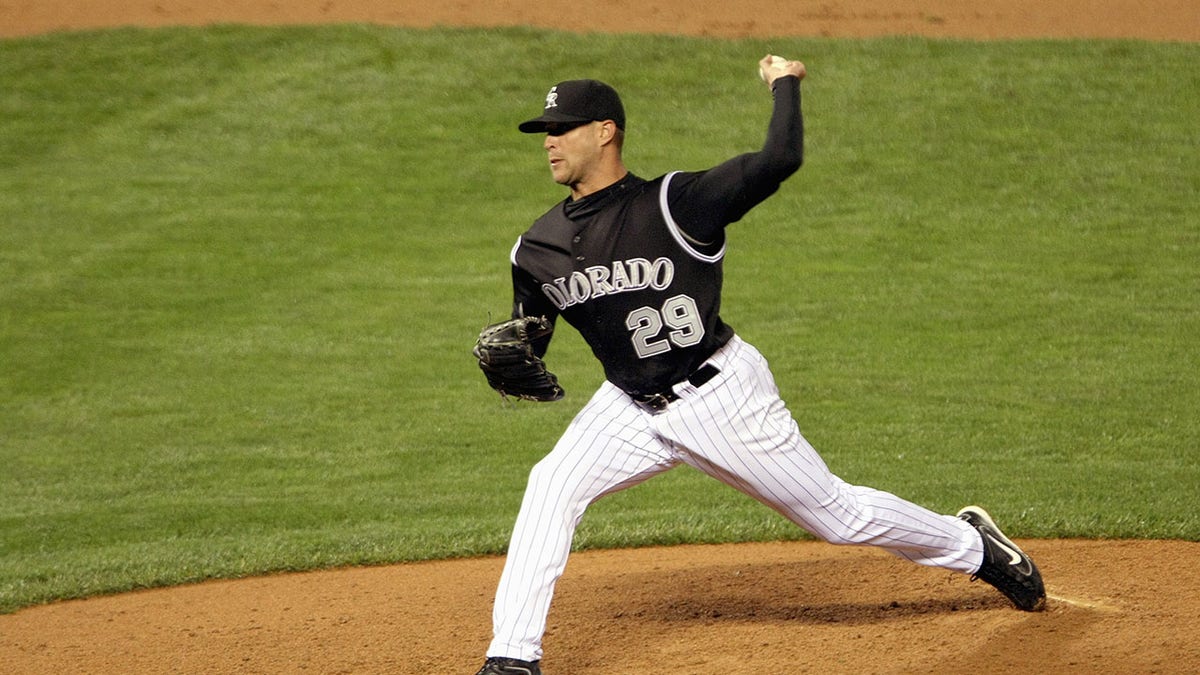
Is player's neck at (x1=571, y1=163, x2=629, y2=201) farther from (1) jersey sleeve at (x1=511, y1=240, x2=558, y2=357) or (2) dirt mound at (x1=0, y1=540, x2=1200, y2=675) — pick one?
(2) dirt mound at (x1=0, y1=540, x2=1200, y2=675)

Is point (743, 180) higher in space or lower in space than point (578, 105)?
lower

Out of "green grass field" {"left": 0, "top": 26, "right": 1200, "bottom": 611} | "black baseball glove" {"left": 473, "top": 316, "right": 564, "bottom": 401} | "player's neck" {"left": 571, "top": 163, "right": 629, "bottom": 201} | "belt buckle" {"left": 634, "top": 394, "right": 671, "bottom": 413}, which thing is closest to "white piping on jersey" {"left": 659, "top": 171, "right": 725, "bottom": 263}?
"player's neck" {"left": 571, "top": 163, "right": 629, "bottom": 201}

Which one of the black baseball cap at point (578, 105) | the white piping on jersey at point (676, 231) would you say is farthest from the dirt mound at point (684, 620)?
the black baseball cap at point (578, 105)

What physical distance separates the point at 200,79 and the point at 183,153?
1794 mm

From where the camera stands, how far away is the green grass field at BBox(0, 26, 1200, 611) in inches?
251

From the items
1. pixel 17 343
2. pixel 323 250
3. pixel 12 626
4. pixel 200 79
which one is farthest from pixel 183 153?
pixel 12 626

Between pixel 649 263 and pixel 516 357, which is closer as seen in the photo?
pixel 649 263

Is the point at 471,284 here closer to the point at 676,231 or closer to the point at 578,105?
the point at 578,105

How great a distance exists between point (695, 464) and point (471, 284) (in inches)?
247

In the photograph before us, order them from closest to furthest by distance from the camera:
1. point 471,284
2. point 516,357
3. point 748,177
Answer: point 748,177 → point 516,357 → point 471,284

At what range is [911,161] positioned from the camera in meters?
11.6

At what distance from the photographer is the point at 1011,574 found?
4145mm

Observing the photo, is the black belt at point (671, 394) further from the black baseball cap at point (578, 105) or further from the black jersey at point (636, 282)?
the black baseball cap at point (578, 105)

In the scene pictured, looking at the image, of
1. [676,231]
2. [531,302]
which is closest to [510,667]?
[531,302]
